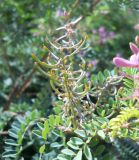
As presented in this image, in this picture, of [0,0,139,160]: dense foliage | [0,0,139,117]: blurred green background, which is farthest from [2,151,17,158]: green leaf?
[0,0,139,117]: blurred green background

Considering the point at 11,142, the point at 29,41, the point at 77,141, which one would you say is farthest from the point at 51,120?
the point at 29,41

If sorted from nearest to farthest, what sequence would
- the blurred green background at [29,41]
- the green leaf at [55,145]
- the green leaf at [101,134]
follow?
the green leaf at [101,134] < the green leaf at [55,145] < the blurred green background at [29,41]

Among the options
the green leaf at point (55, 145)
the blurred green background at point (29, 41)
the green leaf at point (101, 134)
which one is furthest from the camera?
the blurred green background at point (29, 41)

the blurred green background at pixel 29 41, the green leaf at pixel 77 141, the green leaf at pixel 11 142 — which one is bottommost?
the green leaf at pixel 77 141

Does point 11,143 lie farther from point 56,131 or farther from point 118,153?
point 118,153

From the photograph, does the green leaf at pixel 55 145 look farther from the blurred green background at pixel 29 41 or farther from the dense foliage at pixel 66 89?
the blurred green background at pixel 29 41

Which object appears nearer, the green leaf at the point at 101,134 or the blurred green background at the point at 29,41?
the green leaf at the point at 101,134

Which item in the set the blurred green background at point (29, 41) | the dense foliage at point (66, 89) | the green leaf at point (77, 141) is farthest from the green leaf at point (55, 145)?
the blurred green background at point (29, 41)

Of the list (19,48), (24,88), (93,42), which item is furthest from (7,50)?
(93,42)

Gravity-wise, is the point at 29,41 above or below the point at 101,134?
above

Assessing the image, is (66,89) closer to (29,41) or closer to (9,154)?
(9,154)
